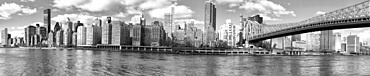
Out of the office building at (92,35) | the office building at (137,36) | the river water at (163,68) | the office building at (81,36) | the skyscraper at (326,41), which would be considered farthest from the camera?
the office building at (81,36)

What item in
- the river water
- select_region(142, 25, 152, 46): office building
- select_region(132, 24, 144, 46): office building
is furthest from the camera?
select_region(142, 25, 152, 46): office building

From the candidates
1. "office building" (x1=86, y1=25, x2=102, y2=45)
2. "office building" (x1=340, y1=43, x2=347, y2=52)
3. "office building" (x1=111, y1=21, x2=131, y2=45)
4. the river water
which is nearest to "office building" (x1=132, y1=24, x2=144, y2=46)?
"office building" (x1=111, y1=21, x2=131, y2=45)

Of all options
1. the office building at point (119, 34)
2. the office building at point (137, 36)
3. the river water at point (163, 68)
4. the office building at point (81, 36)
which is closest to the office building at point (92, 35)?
the office building at point (81, 36)

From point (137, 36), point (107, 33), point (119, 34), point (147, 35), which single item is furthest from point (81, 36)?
point (147, 35)

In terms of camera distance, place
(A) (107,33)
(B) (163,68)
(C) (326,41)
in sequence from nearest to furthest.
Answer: (B) (163,68), (A) (107,33), (C) (326,41)

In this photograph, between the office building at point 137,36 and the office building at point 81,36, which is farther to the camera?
the office building at point 81,36

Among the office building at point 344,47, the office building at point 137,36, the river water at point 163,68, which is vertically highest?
the office building at point 137,36

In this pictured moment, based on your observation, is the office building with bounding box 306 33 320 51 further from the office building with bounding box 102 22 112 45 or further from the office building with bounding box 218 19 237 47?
the office building with bounding box 102 22 112 45

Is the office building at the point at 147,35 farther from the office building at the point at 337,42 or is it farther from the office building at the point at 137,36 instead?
the office building at the point at 337,42

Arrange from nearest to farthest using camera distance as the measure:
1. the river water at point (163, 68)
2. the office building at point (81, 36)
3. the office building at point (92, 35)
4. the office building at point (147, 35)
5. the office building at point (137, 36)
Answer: the river water at point (163, 68), the office building at point (137, 36), the office building at point (147, 35), the office building at point (92, 35), the office building at point (81, 36)

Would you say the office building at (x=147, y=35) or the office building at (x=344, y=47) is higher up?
the office building at (x=147, y=35)

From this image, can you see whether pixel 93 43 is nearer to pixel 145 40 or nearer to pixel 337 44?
pixel 145 40

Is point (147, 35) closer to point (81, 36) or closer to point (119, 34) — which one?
point (119, 34)

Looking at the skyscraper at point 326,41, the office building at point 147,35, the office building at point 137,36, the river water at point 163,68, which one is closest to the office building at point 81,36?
the office building at point 137,36
